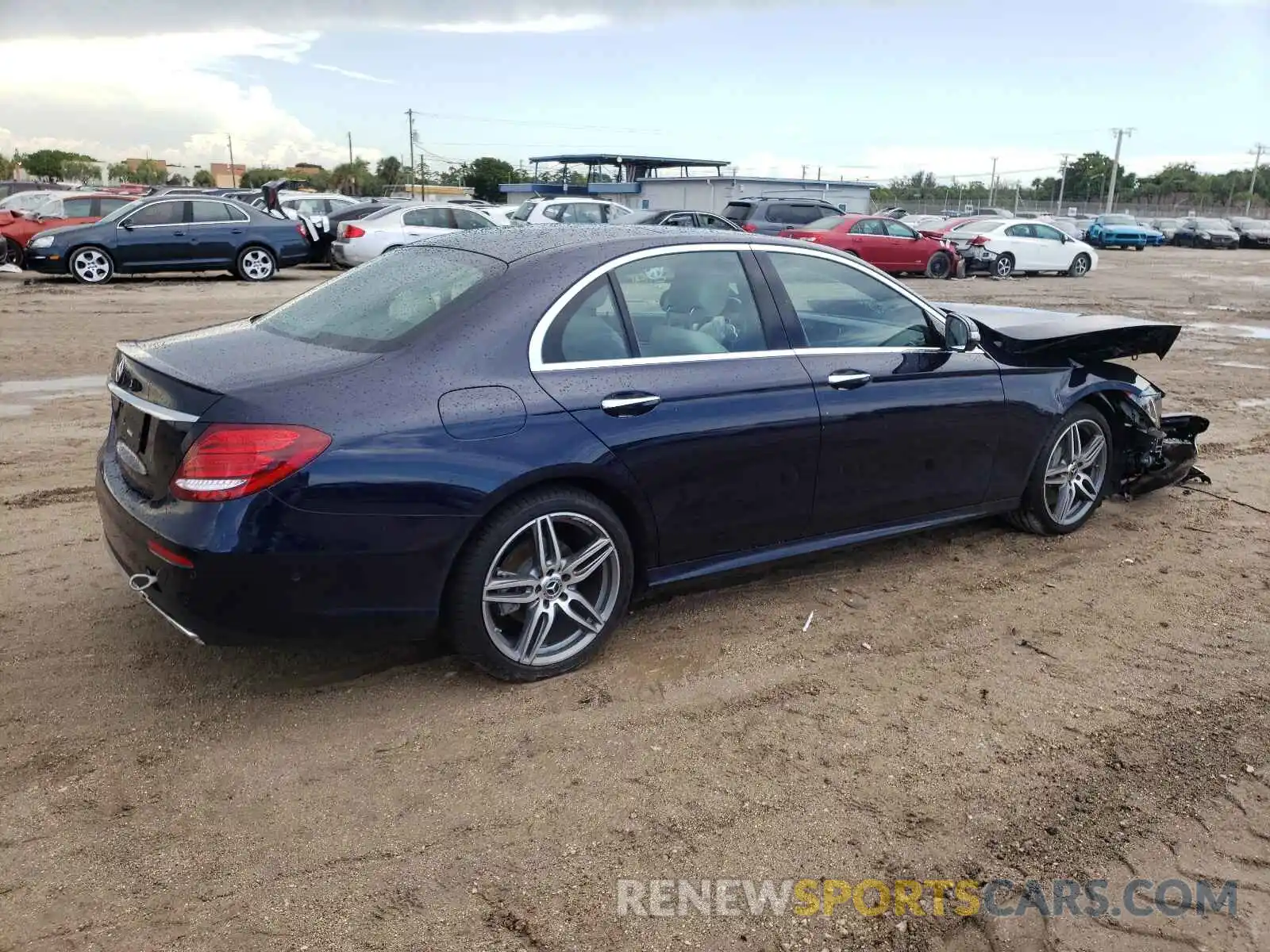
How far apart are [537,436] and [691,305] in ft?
3.36

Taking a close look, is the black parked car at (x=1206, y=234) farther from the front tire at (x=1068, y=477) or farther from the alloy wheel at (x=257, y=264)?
the front tire at (x=1068, y=477)

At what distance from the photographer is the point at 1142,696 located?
3.80 metres

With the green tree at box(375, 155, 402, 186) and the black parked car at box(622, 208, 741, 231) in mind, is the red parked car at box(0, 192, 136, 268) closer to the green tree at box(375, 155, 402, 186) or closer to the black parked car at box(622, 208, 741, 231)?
the black parked car at box(622, 208, 741, 231)

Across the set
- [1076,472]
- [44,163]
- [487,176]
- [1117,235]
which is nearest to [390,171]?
[487,176]

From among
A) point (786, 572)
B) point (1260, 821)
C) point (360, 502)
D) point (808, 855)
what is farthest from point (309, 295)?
point (1260, 821)

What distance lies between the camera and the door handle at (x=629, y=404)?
3.69m

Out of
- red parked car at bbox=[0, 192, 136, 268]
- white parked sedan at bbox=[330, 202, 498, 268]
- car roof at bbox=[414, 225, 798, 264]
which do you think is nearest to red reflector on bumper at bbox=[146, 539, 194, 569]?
car roof at bbox=[414, 225, 798, 264]

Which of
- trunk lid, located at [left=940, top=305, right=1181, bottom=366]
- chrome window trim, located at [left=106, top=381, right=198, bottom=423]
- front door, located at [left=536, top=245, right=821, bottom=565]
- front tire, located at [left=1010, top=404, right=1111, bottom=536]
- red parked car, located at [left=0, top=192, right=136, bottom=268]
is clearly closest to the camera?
chrome window trim, located at [left=106, top=381, right=198, bottom=423]

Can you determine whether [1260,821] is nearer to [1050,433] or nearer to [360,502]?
[1050,433]

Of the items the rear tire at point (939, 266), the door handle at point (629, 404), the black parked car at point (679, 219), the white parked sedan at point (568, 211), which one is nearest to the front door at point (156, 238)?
the white parked sedan at point (568, 211)

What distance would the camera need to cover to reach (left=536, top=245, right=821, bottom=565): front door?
12.2 feet

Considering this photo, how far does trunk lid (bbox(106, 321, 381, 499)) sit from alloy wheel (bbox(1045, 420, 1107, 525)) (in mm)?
3746

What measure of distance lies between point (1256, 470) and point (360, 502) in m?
6.53

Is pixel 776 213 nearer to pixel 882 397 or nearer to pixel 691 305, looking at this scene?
pixel 882 397
